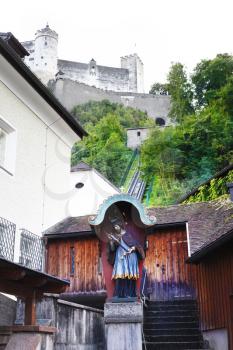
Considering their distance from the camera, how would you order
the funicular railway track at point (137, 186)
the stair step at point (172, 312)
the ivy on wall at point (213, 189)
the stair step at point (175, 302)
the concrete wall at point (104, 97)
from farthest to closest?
the concrete wall at point (104, 97) < the funicular railway track at point (137, 186) < the ivy on wall at point (213, 189) < the stair step at point (175, 302) < the stair step at point (172, 312)

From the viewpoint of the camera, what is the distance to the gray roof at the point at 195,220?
13.0 metres

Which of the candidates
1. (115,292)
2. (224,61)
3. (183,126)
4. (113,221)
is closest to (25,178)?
(113,221)

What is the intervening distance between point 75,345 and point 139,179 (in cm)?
2876

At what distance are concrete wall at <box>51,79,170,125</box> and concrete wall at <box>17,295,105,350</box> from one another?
5357 cm

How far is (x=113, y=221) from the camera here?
34.4ft

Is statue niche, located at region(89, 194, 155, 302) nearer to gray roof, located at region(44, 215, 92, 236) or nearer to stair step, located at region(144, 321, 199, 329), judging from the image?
stair step, located at region(144, 321, 199, 329)

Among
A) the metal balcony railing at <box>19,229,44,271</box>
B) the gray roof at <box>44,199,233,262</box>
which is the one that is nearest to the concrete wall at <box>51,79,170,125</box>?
the gray roof at <box>44,199,233,262</box>

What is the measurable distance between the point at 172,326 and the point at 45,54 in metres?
69.0

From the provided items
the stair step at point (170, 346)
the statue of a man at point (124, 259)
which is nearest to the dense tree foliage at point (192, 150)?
the stair step at point (170, 346)

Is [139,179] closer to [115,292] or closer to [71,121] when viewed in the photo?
[71,121]

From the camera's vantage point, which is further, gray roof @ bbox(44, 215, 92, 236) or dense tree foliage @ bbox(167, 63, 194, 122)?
dense tree foliage @ bbox(167, 63, 194, 122)

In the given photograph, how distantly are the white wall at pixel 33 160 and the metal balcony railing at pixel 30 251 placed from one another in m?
0.65

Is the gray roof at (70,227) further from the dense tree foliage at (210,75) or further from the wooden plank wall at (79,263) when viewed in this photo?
the dense tree foliage at (210,75)

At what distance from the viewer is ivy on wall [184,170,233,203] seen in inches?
755
